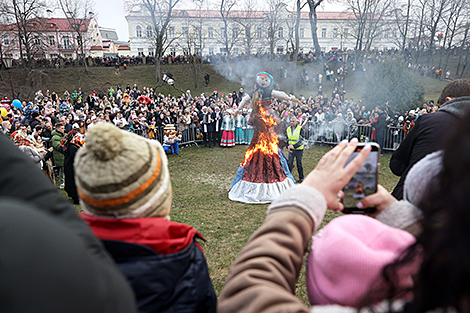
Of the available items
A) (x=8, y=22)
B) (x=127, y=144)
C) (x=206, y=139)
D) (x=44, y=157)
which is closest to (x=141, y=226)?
(x=127, y=144)

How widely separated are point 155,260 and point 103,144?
51 cm

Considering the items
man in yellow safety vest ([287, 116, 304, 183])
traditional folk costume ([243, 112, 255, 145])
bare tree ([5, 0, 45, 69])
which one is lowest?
traditional folk costume ([243, 112, 255, 145])

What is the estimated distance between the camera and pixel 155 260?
1210 mm

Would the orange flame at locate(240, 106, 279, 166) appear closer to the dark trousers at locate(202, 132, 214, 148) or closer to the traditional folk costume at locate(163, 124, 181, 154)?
the traditional folk costume at locate(163, 124, 181, 154)

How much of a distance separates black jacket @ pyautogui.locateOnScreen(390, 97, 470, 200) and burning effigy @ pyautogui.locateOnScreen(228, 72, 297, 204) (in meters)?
4.54

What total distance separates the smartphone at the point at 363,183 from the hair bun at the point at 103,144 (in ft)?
3.25

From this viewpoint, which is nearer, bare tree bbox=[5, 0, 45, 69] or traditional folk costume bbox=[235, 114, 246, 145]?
traditional folk costume bbox=[235, 114, 246, 145]

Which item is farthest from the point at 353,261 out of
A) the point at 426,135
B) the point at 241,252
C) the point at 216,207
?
the point at 216,207

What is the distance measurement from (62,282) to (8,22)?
39.3 metres

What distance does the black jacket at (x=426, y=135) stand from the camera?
258 cm

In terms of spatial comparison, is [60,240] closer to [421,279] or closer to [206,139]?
[421,279]

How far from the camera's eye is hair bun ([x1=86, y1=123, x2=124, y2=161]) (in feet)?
3.91

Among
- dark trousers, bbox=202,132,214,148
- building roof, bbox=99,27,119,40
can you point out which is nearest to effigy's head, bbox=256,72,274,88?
dark trousers, bbox=202,132,214,148

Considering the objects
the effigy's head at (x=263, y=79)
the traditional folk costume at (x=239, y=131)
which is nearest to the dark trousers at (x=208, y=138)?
the traditional folk costume at (x=239, y=131)
